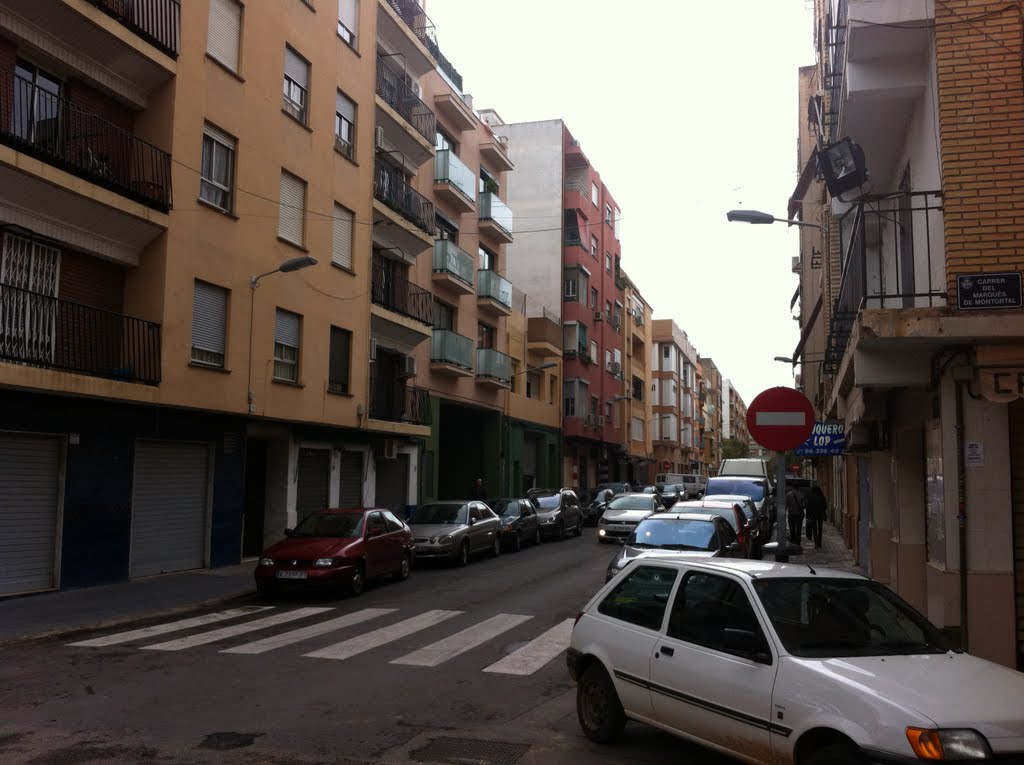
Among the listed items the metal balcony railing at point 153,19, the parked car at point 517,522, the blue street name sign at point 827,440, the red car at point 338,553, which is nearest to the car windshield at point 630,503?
the parked car at point 517,522

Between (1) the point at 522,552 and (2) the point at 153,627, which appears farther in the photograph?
(1) the point at 522,552

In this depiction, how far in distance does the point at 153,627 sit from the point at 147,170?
29.8 feet

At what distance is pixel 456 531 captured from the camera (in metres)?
19.7

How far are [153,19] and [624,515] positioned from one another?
16.7 m

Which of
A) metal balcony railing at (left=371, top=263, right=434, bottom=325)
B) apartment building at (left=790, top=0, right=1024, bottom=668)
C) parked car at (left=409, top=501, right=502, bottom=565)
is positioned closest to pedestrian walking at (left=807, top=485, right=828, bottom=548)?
parked car at (left=409, top=501, right=502, bottom=565)

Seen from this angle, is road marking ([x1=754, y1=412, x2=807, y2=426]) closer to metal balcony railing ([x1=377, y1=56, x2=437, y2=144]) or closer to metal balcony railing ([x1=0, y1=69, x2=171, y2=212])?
metal balcony railing ([x1=0, y1=69, x2=171, y2=212])

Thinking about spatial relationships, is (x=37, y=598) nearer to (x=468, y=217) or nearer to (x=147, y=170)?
(x=147, y=170)

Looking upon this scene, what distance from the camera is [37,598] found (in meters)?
13.9

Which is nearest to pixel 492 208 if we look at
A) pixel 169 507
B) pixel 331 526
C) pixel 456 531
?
pixel 456 531

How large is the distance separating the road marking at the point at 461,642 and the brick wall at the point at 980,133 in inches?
256

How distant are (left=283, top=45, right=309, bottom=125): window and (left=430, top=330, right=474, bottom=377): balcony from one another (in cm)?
1000

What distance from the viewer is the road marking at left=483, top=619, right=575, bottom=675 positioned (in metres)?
9.24

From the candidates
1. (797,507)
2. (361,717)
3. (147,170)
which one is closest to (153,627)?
(361,717)

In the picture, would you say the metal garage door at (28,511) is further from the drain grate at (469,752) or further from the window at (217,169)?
the drain grate at (469,752)
